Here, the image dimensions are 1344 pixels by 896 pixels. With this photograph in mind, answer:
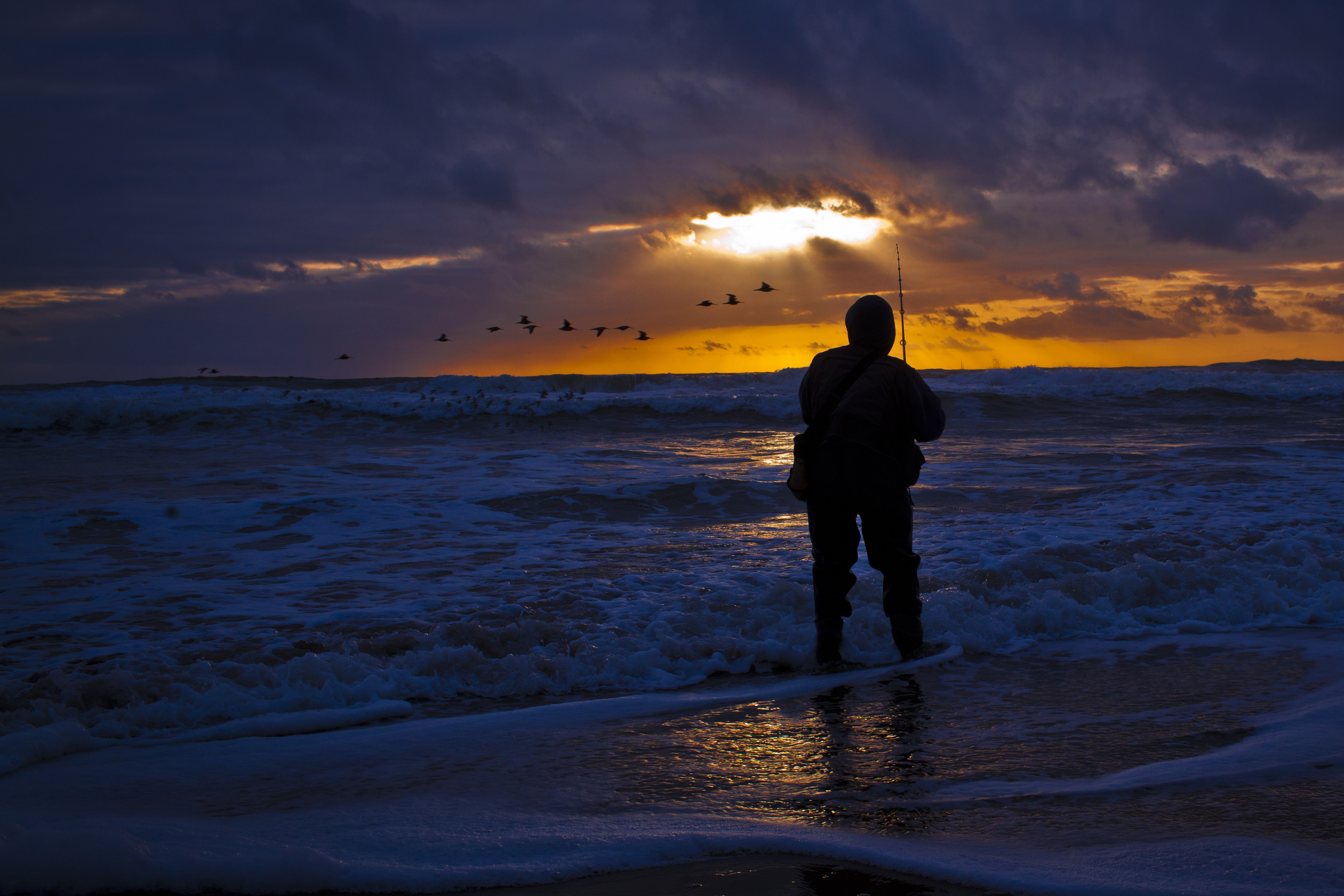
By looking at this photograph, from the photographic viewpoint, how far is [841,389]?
4234 millimetres

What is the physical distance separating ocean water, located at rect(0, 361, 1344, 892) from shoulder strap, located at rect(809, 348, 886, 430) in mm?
1219

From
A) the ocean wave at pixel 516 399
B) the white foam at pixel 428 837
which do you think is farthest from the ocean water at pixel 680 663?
the ocean wave at pixel 516 399

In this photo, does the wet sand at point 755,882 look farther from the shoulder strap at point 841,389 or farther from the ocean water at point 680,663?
the shoulder strap at point 841,389

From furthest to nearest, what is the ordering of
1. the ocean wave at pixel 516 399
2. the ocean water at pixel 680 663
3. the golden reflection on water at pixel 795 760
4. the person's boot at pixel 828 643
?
the ocean wave at pixel 516 399, the person's boot at pixel 828 643, the golden reflection on water at pixel 795 760, the ocean water at pixel 680 663

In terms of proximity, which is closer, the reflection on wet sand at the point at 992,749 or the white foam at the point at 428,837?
the white foam at the point at 428,837

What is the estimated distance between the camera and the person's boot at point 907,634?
173 inches

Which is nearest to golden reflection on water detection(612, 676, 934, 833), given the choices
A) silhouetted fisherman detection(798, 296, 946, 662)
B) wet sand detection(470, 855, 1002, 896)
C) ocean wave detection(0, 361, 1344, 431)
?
wet sand detection(470, 855, 1002, 896)

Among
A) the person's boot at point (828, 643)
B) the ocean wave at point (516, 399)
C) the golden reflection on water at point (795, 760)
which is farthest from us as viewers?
the ocean wave at point (516, 399)

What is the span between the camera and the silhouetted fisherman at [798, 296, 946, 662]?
165 inches

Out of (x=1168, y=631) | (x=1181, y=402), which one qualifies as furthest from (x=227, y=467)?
(x=1181, y=402)

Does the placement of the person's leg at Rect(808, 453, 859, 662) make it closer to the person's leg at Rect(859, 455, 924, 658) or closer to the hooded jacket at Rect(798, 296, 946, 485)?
the person's leg at Rect(859, 455, 924, 658)

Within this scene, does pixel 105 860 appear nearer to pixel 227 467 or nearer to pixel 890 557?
pixel 890 557

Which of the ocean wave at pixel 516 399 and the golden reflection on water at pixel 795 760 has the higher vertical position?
the ocean wave at pixel 516 399

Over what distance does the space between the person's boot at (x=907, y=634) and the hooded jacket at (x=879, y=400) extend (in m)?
0.72
